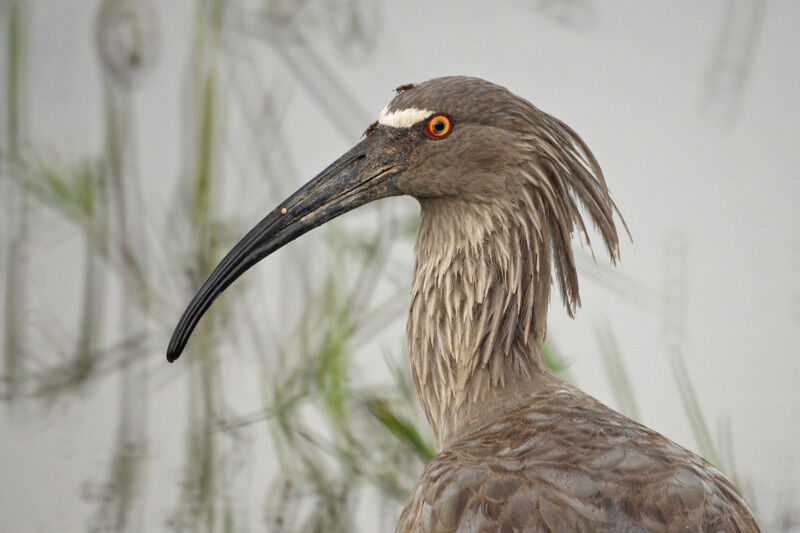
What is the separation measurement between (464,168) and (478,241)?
11 centimetres

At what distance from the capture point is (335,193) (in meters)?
1.35

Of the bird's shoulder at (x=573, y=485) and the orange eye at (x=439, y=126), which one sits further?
the orange eye at (x=439, y=126)

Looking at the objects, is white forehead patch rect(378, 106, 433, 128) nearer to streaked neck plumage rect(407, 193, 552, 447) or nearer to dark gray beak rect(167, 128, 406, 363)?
dark gray beak rect(167, 128, 406, 363)

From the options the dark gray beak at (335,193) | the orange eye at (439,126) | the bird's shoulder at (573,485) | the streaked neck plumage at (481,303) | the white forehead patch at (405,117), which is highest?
the white forehead patch at (405,117)

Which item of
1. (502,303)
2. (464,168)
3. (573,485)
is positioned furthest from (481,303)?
(573,485)

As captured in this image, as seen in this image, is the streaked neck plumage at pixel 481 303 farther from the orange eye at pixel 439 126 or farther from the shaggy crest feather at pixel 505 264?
the orange eye at pixel 439 126

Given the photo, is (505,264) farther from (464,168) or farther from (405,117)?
(405,117)

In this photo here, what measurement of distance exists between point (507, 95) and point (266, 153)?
1.12 metres

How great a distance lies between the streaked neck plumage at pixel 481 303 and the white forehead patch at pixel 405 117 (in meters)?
0.13

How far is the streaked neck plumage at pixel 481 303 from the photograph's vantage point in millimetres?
1327

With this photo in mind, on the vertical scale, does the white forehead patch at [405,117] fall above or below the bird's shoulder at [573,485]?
above

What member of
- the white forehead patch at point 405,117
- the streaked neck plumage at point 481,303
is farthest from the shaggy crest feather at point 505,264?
the white forehead patch at point 405,117

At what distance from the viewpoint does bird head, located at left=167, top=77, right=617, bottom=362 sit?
1.30 meters

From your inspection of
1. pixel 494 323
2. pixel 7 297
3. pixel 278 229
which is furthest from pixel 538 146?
pixel 7 297
